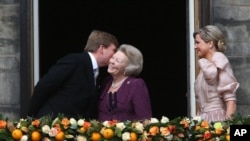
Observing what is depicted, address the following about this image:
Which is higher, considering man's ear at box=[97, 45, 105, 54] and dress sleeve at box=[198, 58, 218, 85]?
man's ear at box=[97, 45, 105, 54]

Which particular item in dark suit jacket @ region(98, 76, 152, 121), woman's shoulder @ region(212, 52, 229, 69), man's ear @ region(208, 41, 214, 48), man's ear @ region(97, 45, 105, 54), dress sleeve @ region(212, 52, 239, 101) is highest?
man's ear @ region(208, 41, 214, 48)

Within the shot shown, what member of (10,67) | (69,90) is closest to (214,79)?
(69,90)

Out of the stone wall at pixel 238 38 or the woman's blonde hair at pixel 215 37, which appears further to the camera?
the stone wall at pixel 238 38

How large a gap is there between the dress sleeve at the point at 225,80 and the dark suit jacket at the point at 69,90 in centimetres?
100

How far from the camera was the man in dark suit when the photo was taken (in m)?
6.88

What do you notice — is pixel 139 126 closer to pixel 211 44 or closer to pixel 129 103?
pixel 129 103

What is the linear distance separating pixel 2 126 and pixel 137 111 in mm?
1148

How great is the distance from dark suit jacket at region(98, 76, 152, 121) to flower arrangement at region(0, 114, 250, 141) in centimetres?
63

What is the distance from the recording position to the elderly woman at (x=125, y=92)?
270 inches

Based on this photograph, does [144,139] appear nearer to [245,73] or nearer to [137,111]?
[137,111]

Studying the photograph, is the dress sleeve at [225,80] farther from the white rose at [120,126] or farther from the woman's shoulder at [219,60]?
the white rose at [120,126]

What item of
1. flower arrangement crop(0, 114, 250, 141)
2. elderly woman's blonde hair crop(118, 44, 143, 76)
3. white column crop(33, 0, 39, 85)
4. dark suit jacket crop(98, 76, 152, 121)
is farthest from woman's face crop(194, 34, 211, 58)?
white column crop(33, 0, 39, 85)

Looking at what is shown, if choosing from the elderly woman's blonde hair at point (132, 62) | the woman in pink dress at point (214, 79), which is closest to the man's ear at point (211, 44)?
the woman in pink dress at point (214, 79)

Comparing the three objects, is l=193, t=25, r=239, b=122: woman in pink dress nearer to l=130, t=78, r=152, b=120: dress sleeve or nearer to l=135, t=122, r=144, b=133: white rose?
l=130, t=78, r=152, b=120: dress sleeve
